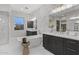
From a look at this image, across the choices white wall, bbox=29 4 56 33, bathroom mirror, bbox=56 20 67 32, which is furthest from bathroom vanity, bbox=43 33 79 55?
white wall, bbox=29 4 56 33

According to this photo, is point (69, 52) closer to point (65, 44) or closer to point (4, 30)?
point (65, 44)

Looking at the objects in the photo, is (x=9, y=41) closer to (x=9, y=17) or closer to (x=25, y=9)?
(x=9, y=17)

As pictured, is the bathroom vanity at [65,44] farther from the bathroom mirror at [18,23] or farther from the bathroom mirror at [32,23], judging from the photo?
the bathroom mirror at [18,23]

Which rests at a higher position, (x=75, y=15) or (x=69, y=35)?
(x=75, y=15)

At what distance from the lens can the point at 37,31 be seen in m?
3.21

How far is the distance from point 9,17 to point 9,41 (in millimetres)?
559

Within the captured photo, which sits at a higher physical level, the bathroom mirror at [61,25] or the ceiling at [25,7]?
the ceiling at [25,7]

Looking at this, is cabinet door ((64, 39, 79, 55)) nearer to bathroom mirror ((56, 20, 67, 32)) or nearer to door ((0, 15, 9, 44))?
bathroom mirror ((56, 20, 67, 32))

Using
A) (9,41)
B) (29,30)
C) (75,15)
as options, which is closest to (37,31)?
(29,30)

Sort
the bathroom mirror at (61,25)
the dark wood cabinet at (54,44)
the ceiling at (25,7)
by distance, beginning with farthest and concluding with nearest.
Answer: the dark wood cabinet at (54,44) < the bathroom mirror at (61,25) < the ceiling at (25,7)

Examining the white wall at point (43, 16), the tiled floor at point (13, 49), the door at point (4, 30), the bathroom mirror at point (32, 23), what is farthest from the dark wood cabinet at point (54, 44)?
the door at point (4, 30)

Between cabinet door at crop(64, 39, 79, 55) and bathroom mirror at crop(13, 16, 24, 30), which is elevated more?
bathroom mirror at crop(13, 16, 24, 30)

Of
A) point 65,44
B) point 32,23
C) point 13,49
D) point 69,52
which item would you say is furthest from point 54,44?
point 13,49
